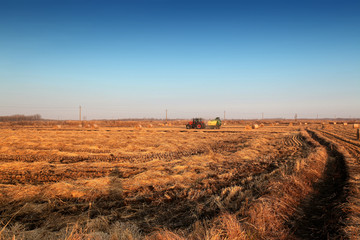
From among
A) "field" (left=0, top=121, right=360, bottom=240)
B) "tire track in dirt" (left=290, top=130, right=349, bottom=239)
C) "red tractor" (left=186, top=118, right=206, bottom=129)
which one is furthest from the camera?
"red tractor" (left=186, top=118, right=206, bottom=129)

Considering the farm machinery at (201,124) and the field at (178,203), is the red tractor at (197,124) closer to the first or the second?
the farm machinery at (201,124)

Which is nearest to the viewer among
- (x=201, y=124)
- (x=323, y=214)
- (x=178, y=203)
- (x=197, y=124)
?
(x=323, y=214)

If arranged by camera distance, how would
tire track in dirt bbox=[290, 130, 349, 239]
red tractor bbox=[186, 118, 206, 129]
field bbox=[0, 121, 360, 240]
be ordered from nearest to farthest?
field bbox=[0, 121, 360, 240] → tire track in dirt bbox=[290, 130, 349, 239] → red tractor bbox=[186, 118, 206, 129]

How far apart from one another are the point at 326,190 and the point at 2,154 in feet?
51.7

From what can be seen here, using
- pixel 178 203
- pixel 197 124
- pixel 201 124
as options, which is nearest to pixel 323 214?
Answer: pixel 178 203

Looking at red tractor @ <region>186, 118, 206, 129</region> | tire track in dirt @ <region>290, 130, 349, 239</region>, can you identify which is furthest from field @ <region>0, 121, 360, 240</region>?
red tractor @ <region>186, 118, 206, 129</region>

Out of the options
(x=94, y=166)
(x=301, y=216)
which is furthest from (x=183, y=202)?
(x=94, y=166)

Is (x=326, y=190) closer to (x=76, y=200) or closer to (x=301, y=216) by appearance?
(x=301, y=216)

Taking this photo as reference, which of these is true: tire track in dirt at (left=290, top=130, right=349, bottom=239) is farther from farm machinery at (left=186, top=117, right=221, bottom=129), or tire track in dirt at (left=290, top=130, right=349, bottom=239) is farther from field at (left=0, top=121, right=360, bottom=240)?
farm machinery at (left=186, top=117, right=221, bottom=129)

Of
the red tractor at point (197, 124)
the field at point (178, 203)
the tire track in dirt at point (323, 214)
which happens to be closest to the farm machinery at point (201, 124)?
the red tractor at point (197, 124)

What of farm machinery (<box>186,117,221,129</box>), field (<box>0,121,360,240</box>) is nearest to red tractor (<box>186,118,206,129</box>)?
farm machinery (<box>186,117,221,129</box>)

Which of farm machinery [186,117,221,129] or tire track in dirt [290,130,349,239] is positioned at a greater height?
farm machinery [186,117,221,129]

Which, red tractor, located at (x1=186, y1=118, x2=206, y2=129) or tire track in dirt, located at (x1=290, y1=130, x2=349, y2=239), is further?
red tractor, located at (x1=186, y1=118, x2=206, y2=129)

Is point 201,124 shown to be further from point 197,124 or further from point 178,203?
point 178,203
